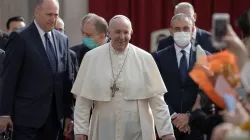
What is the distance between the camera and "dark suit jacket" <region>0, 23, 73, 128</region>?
9500 mm

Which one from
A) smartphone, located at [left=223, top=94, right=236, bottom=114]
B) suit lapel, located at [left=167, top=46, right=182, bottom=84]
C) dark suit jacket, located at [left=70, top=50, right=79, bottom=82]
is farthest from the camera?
suit lapel, located at [left=167, top=46, right=182, bottom=84]

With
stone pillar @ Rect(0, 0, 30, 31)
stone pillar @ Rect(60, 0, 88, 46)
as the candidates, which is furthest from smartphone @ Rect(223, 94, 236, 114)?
stone pillar @ Rect(0, 0, 30, 31)

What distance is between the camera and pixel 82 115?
9.36 meters

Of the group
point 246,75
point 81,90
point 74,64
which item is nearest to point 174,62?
point 74,64

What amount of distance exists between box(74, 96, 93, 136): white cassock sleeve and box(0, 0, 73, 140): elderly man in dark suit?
354 mm

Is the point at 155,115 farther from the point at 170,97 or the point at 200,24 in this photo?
the point at 200,24

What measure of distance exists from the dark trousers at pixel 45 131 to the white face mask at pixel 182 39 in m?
1.54

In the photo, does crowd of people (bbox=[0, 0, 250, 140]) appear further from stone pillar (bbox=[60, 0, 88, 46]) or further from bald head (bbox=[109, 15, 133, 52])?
stone pillar (bbox=[60, 0, 88, 46])

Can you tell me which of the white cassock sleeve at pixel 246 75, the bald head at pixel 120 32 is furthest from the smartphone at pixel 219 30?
the bald head at pixel 120 32

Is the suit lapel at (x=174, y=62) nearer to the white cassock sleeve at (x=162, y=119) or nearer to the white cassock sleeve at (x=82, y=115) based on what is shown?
the white cassock sleeve at (x=162, y=119)

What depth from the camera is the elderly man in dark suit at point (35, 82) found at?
31.2ft

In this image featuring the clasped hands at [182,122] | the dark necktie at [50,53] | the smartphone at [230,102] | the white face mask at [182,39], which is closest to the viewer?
the smartphone at [230,102]

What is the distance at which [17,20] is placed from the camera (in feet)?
46.8

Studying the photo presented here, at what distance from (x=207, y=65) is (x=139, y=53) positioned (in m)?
2.97
